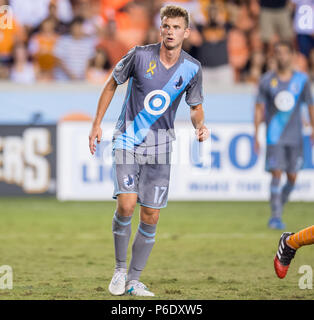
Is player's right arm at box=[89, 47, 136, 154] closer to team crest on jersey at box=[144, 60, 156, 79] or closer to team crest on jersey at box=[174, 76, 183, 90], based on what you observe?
team crest on jersey at box=[144, 60, 156, 79]

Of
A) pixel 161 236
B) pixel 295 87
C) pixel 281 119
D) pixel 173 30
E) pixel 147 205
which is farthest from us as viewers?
pixel 281 119

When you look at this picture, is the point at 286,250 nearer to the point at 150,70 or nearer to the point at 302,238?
the point at 302,238

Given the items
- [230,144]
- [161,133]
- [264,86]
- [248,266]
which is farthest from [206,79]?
[161,133]

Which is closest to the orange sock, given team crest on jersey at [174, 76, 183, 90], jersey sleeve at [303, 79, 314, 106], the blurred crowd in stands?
team crest on jersey at [174, 76, 183, 90]

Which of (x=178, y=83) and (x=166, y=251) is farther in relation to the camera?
(x=166, y=251)

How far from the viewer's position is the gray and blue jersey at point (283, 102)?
34.1 ft

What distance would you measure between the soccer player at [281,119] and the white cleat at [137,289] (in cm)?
463

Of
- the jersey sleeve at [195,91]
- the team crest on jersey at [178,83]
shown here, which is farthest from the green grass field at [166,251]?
the team crest on jersey at [178,83]

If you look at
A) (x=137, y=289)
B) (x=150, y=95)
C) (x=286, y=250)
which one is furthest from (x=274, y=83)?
(x=137, y=289)

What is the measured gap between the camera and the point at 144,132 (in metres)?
6.05

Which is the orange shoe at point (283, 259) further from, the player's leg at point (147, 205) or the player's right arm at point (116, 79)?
the player's right arm at point (116, 79)

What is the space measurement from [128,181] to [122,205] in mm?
191
